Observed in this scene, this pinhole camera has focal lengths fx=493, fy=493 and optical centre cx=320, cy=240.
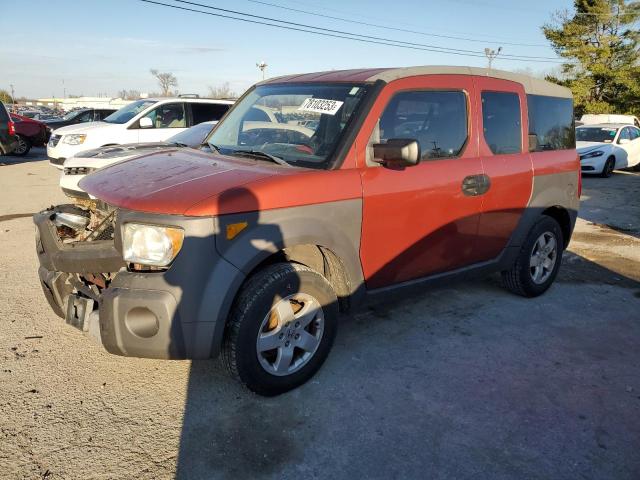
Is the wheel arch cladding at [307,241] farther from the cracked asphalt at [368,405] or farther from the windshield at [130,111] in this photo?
the windshield at [130,111]

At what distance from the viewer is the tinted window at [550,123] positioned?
4375mm

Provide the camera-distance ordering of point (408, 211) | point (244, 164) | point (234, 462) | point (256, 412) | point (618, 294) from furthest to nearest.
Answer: point (618, 294), point (408, 211), point (244, 164), point (256, 412), point (234, 462)

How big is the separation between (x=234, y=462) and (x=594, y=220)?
8444mm

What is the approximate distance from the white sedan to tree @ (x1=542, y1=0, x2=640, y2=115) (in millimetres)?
17435

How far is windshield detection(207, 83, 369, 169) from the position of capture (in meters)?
3.21

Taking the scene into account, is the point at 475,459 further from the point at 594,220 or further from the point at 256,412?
the point at 594,220

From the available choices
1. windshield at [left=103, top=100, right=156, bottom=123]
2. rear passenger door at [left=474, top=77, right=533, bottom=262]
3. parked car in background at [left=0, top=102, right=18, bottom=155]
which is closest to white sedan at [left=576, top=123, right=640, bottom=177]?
rear passenger door at [left=474, top=77, right=533, bottom=262]

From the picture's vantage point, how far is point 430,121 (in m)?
3.57

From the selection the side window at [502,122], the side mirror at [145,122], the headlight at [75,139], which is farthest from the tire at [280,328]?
the headlight at [75,139]

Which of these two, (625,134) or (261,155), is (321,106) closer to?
(261,155)

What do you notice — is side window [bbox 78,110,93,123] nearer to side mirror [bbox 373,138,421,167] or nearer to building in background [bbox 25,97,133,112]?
building in background [bbox 25,97,133,112]

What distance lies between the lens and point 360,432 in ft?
8.95

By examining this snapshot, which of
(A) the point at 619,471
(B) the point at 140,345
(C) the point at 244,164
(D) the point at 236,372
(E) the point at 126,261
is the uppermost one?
(C) the point at 244,164

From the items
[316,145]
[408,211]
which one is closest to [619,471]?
[408,211]
